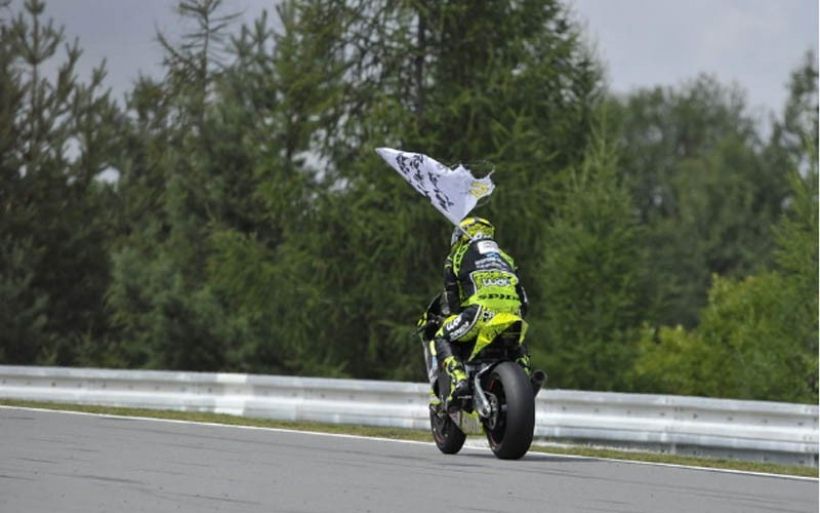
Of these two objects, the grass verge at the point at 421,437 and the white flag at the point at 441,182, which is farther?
the grass verge at the point at 421,437

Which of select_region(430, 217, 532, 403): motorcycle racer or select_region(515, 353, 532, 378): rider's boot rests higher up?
select_region(430, 217, 532, 403): motorcycle racer

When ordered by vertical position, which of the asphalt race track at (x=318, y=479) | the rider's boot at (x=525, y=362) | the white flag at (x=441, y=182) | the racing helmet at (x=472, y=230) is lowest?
the asphalt race track at (x=318, y=479)

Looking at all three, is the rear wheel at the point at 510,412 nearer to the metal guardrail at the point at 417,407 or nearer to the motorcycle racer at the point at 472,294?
the motorcycle racer at the point at 472,294

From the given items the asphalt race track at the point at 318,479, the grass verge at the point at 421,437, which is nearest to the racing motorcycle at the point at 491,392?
the asphalt race track at the point at 318,479

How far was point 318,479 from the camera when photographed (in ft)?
36.4

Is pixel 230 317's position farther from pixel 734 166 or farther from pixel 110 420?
pixel 734 166

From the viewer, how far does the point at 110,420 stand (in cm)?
1600

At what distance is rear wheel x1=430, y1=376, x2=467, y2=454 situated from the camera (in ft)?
45.1

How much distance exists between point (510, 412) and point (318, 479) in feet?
6.75

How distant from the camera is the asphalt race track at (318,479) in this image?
32.0ft

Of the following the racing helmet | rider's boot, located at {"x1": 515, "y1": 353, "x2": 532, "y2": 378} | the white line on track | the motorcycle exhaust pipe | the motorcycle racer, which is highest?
the racing helmet

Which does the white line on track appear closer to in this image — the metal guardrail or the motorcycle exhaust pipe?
the motorcycle exhaust pipe

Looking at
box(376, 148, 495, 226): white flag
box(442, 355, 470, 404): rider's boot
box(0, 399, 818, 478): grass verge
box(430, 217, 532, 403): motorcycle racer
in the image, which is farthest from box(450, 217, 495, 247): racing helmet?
box(0, 399, 818, 478): grass verge

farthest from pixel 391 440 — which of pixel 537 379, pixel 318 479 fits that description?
pixel 318 479
